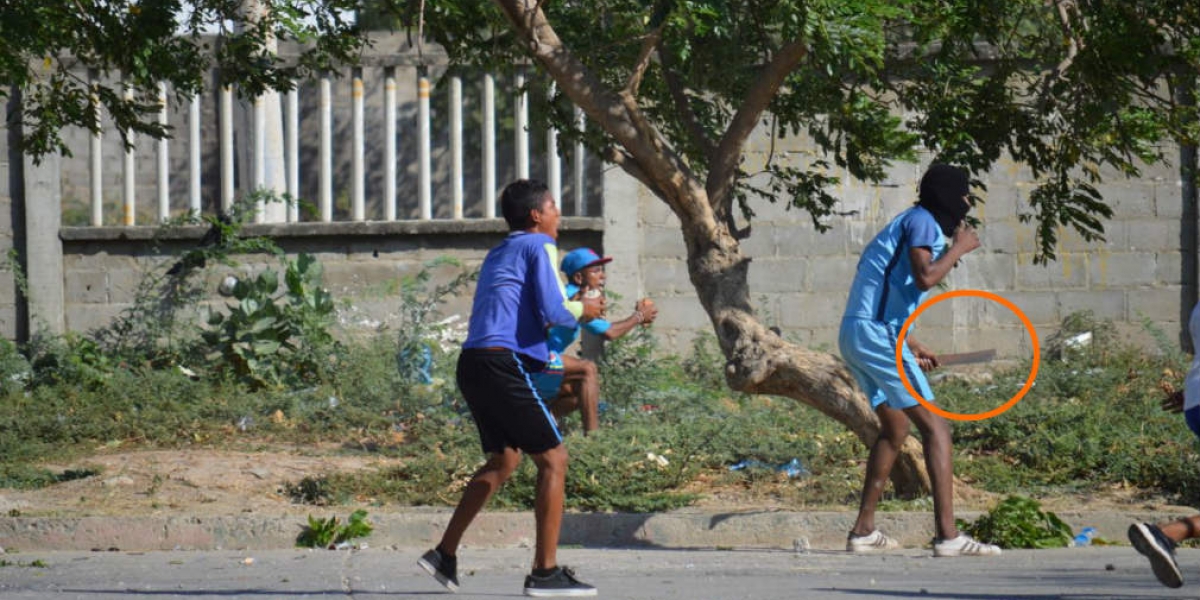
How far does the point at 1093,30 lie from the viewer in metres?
7.81

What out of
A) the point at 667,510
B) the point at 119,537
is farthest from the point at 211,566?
the point at 667,510

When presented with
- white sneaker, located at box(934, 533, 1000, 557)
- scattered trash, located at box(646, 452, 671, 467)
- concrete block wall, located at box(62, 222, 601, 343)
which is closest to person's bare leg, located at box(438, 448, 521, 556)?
white sneaker, located at box(934, 533, 1000, 557)

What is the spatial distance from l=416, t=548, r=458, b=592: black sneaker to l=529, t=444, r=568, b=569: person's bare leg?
342 millimetres

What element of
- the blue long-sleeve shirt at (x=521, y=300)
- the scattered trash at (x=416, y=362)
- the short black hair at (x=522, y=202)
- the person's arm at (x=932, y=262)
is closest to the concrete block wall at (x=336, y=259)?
the scattered trash at (x=416, y=362)

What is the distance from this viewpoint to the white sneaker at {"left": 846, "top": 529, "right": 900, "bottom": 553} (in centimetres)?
701

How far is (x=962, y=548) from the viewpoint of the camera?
676cm

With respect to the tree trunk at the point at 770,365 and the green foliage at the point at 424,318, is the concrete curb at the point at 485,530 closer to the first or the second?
the tree trunk at the point at 770,365

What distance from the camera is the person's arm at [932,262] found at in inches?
257

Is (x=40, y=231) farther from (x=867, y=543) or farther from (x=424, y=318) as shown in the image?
(x=867, y=543)

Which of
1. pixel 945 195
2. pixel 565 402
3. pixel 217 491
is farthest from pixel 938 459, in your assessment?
pixel 217 491

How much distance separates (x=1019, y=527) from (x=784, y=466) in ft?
5.64

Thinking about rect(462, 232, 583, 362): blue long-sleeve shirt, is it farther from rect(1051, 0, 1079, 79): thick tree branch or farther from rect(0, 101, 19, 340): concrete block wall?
rect(0, 101, 19, 340): concrete block wall

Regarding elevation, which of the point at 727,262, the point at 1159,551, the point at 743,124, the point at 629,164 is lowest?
the point at 1159,551

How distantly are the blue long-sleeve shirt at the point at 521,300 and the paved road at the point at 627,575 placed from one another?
1006mm
